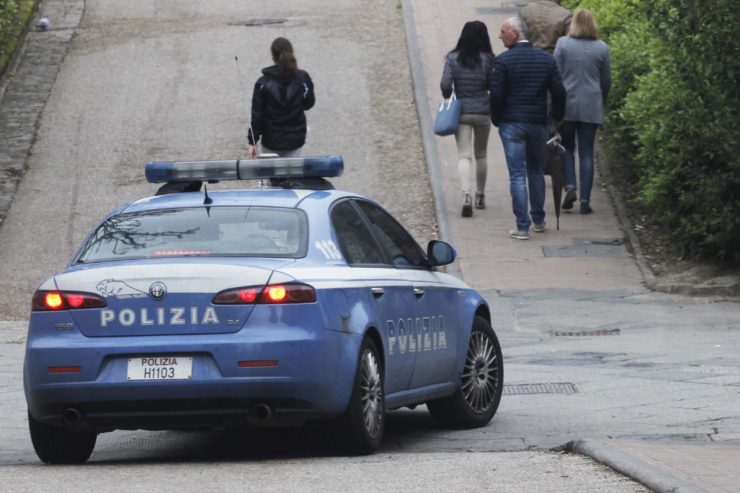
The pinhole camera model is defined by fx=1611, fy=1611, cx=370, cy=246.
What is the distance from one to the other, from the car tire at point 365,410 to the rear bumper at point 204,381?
0.29ft

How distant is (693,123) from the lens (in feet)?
46.8

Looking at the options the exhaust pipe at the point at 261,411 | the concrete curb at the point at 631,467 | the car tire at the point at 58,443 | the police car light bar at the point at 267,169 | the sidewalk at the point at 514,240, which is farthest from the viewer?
the sidewalk at the point at 514,240

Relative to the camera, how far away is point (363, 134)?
19953 mm

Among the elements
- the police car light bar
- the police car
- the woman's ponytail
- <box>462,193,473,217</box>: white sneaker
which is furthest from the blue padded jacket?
the police car

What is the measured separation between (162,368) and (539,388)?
377 cm

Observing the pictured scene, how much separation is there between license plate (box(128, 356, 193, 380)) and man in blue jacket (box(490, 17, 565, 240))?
8592 mm

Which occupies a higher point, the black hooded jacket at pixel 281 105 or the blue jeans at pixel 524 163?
the black hooded jacket at pixel 281 105

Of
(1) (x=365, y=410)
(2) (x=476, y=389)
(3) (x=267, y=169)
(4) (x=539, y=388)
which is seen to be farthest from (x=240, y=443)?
(4) (x=539, y=388)

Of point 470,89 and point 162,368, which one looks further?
point 470,89

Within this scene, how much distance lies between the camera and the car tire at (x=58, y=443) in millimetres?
8172

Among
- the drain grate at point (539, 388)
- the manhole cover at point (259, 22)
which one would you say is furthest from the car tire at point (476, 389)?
the manhole cover at point (259, 22)

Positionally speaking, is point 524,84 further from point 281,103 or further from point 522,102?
point 281,103

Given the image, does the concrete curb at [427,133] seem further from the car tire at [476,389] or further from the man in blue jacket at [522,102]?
the car tire at [476,389]

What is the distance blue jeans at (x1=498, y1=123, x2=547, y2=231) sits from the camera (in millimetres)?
15828
